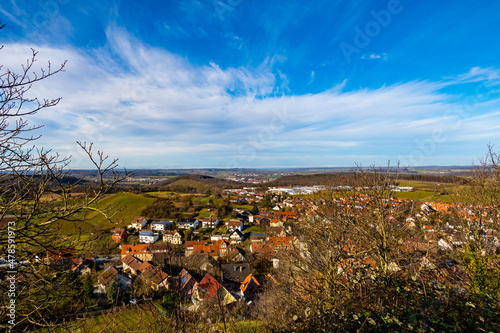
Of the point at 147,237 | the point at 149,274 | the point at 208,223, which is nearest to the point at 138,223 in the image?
the point at 147,237

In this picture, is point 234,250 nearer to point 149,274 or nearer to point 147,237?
point 149,274

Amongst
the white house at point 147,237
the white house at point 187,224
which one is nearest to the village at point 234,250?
the white house at point 187,224

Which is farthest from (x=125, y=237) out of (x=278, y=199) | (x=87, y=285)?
(x=278, y=199)

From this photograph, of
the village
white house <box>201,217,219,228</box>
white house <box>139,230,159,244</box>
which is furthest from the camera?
white house <box>201,217,219,228</box>

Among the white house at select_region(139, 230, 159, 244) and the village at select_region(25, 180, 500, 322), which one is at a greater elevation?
the village at select_region(25, 180, 500, 322)

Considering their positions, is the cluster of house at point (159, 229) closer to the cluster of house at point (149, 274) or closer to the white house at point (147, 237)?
the white house at point (147, 237)

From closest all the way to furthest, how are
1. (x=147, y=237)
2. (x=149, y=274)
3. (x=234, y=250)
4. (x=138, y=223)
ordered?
(x=149, y=274), (x=234, y=250), (x=147, y=237), (x=138, y=223)

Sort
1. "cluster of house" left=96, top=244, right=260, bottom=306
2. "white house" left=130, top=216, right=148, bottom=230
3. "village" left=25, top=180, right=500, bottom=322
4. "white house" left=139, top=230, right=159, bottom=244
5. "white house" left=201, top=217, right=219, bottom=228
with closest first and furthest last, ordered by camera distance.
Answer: "village" left=25, top=180, right=500, bottom=322 < "cluster of house" left=96, top=244, right=260, bottom=306 < "white house" left=139, top=230, right=159, bottom=244 < "white house" left=130, top=216, right=148, bottom=230 < "white house" left=201, top=217, right=219, bottom=228

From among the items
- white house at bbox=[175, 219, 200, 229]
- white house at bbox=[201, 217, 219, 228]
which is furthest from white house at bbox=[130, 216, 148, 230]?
white house at bbox=[201, 217, 219, 228]

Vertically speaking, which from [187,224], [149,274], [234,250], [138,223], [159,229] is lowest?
[159,229]

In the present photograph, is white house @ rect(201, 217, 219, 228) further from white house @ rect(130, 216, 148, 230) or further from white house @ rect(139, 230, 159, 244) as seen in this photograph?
white house @ rect(130, 216, 148, 230)

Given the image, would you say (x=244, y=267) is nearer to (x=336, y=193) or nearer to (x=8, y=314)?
(x=336, y=193)

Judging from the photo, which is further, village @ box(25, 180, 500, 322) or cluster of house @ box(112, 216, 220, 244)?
cluster of house @ box(112, 216, 220, 244)

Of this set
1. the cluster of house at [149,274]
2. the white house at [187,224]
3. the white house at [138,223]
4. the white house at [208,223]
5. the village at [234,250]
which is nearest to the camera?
the village at [234,250]
